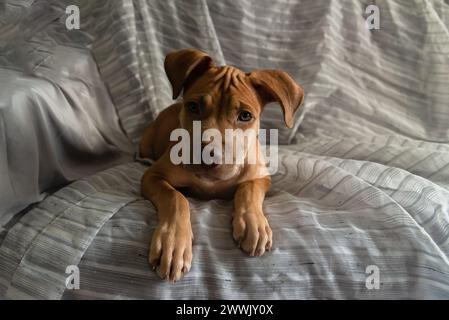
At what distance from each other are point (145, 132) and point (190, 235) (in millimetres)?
829

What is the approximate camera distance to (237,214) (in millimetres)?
1350

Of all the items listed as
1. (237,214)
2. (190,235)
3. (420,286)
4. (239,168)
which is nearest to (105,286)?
(190,235)

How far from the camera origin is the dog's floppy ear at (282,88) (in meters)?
1.47

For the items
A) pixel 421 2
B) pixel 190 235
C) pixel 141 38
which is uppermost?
pixel 421 2

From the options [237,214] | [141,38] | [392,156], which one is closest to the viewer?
[237,214]

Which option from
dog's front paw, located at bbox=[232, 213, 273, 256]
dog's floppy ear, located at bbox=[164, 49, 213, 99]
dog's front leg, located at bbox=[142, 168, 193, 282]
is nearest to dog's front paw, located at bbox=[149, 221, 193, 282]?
dog's front leg, located at bbox=[142, 168, 193, 282]

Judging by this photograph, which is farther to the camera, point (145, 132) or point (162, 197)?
point (145, 132)

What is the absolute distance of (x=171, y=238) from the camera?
1219 mm

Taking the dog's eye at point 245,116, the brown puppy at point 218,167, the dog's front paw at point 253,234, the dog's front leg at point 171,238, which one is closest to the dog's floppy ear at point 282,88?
the brown puppy at point 218,167

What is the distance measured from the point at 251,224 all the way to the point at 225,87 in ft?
1.53

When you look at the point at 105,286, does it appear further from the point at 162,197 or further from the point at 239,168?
the point at 239,168

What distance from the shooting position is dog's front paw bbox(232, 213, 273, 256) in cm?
125

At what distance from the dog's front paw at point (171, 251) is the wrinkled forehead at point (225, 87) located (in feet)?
1.48

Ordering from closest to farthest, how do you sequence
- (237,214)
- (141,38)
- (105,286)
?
(105,286), (237,214), (141,38)
